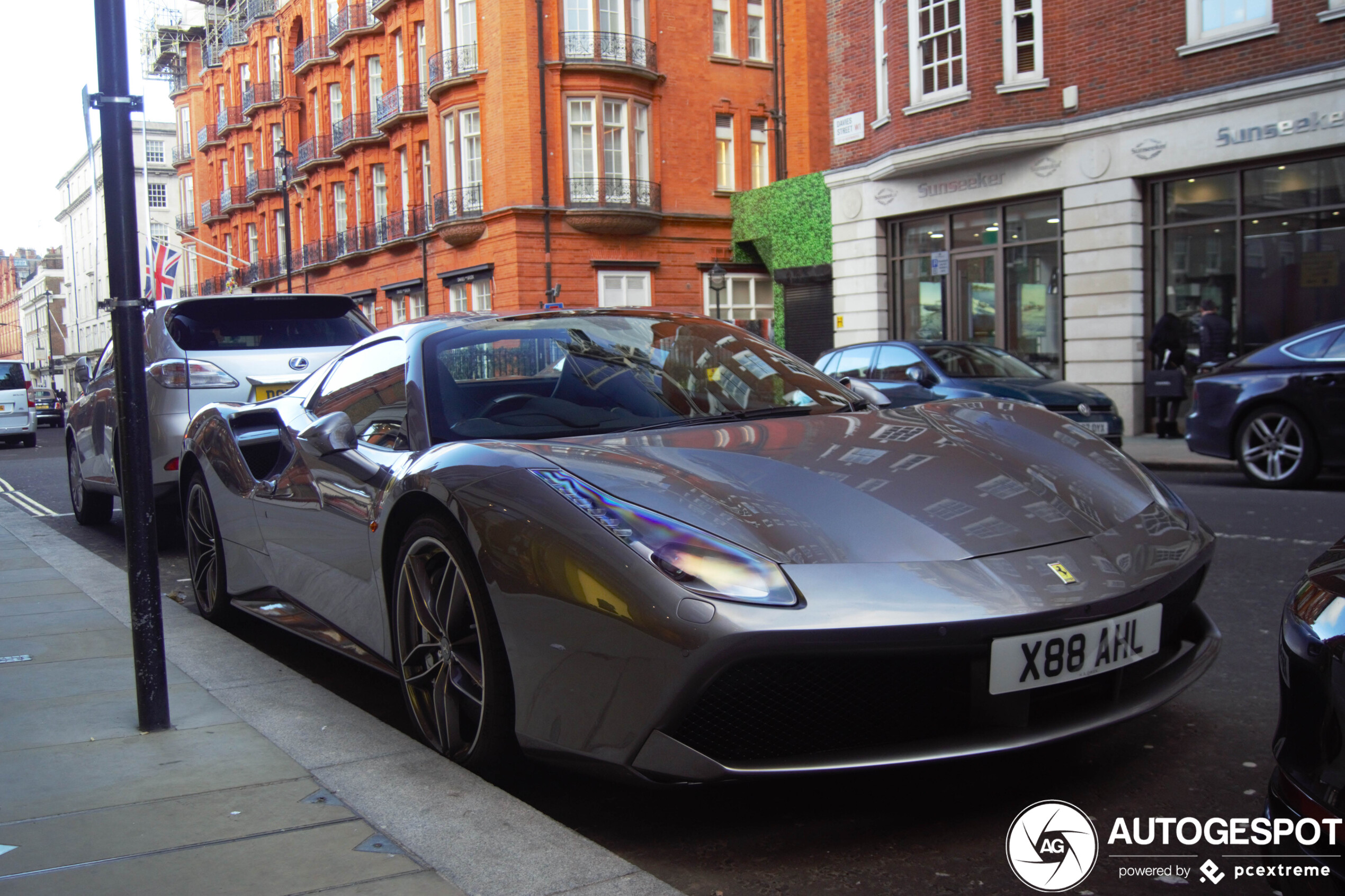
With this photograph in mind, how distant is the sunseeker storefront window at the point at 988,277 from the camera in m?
18.8

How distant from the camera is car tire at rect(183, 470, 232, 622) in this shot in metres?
5.26

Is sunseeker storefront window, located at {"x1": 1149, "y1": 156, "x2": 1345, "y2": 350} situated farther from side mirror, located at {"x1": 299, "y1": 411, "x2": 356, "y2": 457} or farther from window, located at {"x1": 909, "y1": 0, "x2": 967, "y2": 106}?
side mirror, located at {"x1": 299, "y1": 411, "x2": 356, "y2": 457}

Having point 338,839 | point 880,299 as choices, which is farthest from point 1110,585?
point 880,299

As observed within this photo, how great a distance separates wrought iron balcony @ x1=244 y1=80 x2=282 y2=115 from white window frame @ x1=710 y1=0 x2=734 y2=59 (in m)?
24.4

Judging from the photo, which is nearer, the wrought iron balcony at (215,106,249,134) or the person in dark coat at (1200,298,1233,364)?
the person in dark coat at (1200,298,1233,364)

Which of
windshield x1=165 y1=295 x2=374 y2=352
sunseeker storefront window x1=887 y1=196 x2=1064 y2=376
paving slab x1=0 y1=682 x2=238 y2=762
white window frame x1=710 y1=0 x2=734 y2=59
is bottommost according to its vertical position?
paving slab x1=0 y1=682 x2=238 y2=762

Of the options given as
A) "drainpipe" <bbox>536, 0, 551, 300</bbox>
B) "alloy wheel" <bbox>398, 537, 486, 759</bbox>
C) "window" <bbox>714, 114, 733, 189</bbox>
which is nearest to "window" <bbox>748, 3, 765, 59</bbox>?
"window" <bbox>714, 114, 733, 189</bbox>

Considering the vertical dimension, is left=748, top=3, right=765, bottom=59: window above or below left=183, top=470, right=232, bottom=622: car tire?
above

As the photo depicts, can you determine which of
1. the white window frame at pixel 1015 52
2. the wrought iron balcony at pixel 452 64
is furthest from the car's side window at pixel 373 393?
the wrought iron balcony at pixel 452 64

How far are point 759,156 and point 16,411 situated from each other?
21.1 metres

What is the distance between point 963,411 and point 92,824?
275cm

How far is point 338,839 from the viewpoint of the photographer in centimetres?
260

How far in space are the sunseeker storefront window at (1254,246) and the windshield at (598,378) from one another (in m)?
13.7

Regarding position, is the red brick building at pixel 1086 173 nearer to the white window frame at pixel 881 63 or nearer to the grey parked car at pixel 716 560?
the white window frame at pixel 881 63
